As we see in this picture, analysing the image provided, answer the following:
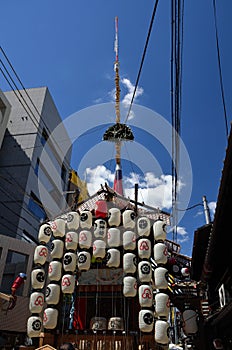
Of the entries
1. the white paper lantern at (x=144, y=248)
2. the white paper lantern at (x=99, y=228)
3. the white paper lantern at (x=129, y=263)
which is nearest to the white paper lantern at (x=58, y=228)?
the white paper lantern at (x=99, y=228)

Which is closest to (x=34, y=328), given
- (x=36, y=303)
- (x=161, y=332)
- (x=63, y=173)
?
(x=36, y=303)

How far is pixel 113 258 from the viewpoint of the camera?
13000mm

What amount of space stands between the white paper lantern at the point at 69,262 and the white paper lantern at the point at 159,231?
408 centimetres

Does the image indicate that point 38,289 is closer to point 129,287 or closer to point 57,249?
point 57,249

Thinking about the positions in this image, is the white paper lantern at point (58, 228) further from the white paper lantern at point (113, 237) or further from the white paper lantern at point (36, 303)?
the white paper lantern at point (36, 303)

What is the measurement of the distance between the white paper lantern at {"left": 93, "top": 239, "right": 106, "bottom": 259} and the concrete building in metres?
8.23

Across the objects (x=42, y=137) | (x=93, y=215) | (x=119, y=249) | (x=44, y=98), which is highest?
(x=44, y=98)

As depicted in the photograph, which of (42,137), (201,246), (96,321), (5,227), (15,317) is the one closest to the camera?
(201,246)

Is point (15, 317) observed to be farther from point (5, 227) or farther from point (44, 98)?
point (44, 98)

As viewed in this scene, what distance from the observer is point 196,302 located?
41.1ft

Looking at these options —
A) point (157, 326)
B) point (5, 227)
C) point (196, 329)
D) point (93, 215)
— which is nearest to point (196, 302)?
point (196, 329)

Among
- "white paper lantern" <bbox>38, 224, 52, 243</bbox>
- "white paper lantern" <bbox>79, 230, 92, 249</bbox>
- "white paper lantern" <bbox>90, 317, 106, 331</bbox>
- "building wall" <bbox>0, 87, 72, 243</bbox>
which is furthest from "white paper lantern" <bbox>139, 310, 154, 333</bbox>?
"building wall" <bbox>0, 87, 72, 243</bbox>

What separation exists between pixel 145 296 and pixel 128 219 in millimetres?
3625

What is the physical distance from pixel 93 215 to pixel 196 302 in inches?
261
